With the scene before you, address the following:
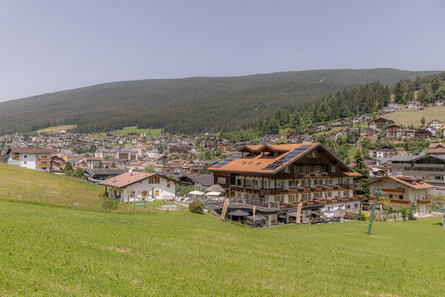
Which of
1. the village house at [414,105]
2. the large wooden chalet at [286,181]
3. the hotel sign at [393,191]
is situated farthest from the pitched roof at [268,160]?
the village house at [414,105]

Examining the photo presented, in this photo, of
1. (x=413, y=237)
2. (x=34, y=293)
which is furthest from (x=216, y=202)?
(x=34, y=293)

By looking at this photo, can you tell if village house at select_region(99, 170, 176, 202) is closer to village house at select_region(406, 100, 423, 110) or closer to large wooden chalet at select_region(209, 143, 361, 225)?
large wooden chalet at select_region(209, 143, 361, 225)

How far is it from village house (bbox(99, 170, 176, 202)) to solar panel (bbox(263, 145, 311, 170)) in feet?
78.9

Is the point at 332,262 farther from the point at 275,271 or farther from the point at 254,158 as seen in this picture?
the point at 254,158

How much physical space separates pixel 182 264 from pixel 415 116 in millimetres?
185028

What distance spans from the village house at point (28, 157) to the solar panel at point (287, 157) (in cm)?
8960

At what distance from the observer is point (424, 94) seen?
19012 cm

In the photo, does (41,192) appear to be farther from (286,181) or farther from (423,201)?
(423,201)

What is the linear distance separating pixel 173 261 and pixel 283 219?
93.6 ft

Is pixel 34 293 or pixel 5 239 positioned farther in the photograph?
pixel 5 239

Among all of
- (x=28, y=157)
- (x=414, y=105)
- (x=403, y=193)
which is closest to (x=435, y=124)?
(x=414, y=105)

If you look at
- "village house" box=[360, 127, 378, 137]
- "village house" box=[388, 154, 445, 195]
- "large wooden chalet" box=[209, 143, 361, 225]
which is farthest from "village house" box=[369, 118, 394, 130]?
"large wooden chalet" box=[209, 143, 361, 225]

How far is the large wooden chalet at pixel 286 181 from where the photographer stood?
40.8 meters

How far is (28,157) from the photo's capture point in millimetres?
105125
